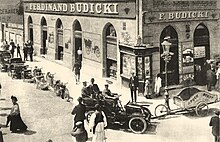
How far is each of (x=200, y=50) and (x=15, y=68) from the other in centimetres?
461

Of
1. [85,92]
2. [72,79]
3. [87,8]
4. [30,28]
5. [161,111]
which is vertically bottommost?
[161,111]

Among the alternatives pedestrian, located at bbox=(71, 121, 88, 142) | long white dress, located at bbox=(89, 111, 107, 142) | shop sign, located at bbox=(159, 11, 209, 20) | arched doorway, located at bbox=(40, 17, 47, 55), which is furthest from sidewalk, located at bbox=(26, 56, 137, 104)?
shop sign, located at bbox=(159, 11, 209, 20)

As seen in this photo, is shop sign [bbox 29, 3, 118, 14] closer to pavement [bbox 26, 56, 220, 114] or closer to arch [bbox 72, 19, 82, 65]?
arch [bbox 72, 19, 82, 65]

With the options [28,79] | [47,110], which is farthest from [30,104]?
[28,79]

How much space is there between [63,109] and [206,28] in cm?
356

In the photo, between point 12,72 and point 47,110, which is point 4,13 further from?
point 47,110

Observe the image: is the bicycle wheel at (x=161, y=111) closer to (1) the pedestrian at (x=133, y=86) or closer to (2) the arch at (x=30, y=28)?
(1) the pedestrian at (x=133, y=86)

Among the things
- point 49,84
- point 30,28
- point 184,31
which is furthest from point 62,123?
point 30,28

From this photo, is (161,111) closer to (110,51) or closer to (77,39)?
(110,51)

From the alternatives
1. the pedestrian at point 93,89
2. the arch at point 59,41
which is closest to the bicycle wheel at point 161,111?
the pedestrian at point 93,89

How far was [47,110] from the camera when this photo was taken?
301 inches

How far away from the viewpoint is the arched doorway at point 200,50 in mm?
8102

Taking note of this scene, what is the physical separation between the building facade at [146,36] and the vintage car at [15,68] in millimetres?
1878

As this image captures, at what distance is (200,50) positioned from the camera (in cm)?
827
